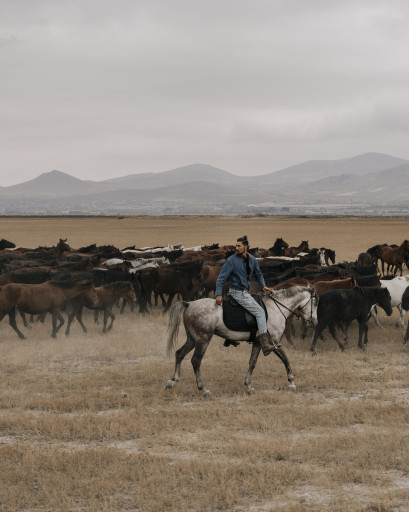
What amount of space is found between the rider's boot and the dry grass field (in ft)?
2.30

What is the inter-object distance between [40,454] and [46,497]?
99 cm

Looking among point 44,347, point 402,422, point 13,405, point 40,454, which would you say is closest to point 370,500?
point 402,422

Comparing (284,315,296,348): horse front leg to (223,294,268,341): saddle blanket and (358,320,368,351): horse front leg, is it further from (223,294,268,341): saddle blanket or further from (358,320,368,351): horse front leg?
(223,294,268,341): saddle blanket

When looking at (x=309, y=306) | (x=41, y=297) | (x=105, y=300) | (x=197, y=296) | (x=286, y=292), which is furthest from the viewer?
(x=197, y=296)

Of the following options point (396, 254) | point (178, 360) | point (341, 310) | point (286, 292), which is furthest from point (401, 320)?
point (396, 254)

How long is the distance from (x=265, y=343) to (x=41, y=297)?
648cm

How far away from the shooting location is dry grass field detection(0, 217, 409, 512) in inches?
230

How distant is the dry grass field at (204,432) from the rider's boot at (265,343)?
70 centimetres

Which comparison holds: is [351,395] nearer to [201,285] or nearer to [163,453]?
[163,453]

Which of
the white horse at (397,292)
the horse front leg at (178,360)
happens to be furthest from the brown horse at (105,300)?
the white horse at (397,292)

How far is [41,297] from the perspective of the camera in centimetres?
1344

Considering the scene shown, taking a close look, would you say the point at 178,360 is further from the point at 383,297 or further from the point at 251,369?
the point at 383,297

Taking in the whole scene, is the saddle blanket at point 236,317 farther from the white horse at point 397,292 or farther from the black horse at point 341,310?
the white horse at point 397,292

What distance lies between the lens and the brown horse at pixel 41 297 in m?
13.2
